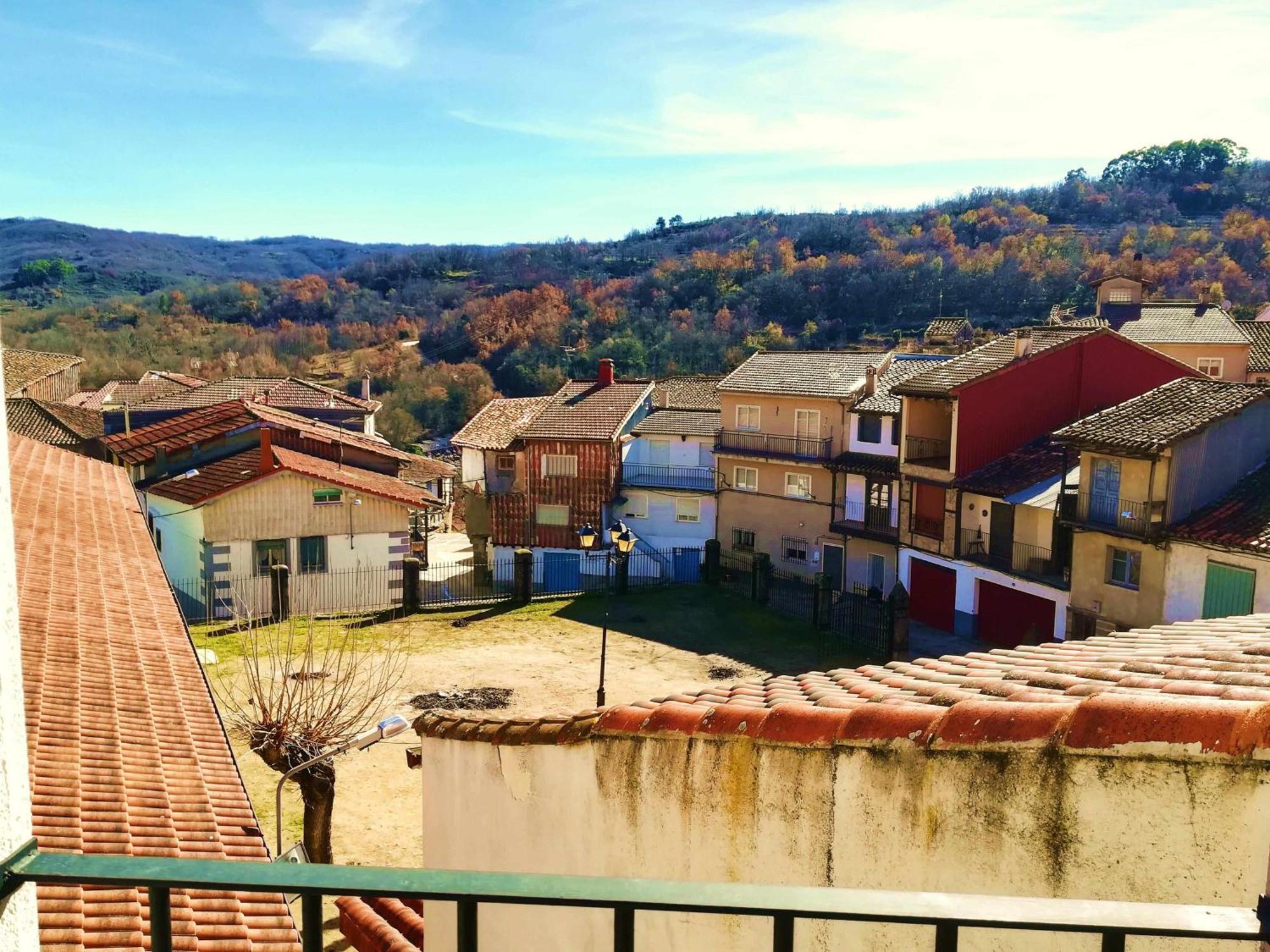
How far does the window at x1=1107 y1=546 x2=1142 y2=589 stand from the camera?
22688 mm

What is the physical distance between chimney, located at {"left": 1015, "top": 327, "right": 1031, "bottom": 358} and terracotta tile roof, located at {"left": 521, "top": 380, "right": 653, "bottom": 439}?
47.6 ft

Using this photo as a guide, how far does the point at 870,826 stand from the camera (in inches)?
169

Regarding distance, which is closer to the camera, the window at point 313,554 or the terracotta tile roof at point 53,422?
the window at point 313,554

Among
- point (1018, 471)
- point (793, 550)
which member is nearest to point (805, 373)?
point (793, 550)

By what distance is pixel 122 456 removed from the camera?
105ft

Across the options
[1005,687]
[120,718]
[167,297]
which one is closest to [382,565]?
[120,718]

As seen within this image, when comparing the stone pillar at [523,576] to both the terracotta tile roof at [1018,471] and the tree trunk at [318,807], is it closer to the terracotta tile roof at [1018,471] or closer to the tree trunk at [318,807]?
the terracotta tile roof at [1018,471]

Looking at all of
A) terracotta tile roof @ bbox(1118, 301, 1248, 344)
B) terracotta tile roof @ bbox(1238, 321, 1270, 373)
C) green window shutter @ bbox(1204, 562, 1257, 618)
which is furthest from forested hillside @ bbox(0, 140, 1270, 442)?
green window shutter @ bbox(1204, 562, 1257, 618)

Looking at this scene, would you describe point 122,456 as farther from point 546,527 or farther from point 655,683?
point 655,683

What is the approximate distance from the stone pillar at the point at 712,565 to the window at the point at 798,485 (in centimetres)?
351

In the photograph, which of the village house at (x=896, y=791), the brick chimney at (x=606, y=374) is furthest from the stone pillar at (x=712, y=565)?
the village house at (x=896, y=791)

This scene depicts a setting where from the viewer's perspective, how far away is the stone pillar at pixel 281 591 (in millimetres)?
27688

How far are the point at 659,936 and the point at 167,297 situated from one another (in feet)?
405

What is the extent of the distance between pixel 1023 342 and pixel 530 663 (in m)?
17.6
